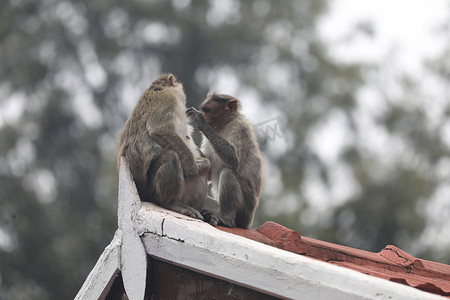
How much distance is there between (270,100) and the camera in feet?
87.3

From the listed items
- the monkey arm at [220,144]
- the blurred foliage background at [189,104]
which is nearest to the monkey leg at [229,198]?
the monkey arm at [220,144]

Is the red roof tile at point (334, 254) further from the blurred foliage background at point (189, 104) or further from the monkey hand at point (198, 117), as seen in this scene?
the blurred foliage background at point (189, 104)

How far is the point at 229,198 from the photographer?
5.58 meters

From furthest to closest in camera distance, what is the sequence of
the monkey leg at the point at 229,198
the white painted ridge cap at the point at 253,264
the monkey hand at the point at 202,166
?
the monkey leg at the point at 229,198
the monkey hand at the point at 202,166
the white painted ridge cap at the point at 253,264

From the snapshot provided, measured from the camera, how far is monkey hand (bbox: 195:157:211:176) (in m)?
5.32

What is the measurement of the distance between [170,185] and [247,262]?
166cm

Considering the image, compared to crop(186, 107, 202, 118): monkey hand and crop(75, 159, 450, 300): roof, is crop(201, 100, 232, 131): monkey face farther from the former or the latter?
crop(75, 159, 450, 300): roof

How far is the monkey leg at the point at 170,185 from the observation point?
16.2 feet

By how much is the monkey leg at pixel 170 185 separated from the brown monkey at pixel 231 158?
0.32 m

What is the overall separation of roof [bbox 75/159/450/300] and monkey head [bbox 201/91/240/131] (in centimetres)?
135

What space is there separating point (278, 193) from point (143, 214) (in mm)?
20005

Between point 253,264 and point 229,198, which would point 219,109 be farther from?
point 253,264

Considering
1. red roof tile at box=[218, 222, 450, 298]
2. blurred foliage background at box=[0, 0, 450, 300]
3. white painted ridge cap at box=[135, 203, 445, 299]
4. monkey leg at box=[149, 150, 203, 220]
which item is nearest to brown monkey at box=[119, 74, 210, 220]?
monkey leg at box=[149, 150, 203, 220]

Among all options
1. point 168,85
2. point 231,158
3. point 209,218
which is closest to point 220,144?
point 231,158
